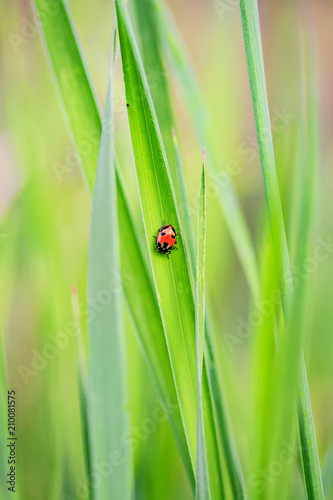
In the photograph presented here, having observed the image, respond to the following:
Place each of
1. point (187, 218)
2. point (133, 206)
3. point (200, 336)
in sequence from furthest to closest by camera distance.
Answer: point (133, 206)
point (187, 218)
point (200, 336)

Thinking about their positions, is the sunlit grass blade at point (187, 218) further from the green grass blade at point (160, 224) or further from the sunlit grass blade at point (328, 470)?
the sunlit grass blade at point (328, 470)

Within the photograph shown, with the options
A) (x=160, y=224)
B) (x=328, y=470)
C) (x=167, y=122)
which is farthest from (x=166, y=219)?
(x=328, y=470)

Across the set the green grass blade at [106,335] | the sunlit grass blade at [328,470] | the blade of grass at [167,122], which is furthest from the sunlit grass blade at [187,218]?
the sunlit grass blade at [328,470]

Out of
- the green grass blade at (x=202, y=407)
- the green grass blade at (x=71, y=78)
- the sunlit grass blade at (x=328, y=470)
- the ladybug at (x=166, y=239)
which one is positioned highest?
the green grass blade at (x=71, y=78)

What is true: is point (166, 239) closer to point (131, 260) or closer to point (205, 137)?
point (131, 260)

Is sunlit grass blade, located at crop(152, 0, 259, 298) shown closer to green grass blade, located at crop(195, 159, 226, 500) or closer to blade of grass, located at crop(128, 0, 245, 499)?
blade of grass, located at crop(128, 0, 245, 499)

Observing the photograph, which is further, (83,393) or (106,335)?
(83,393)

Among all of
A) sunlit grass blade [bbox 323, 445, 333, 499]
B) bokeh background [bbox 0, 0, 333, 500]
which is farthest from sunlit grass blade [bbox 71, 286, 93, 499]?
sunlit grass blade [bbox 323, 445, 333, 499]

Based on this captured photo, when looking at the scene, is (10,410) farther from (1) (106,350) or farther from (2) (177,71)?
(2) (177,71)
